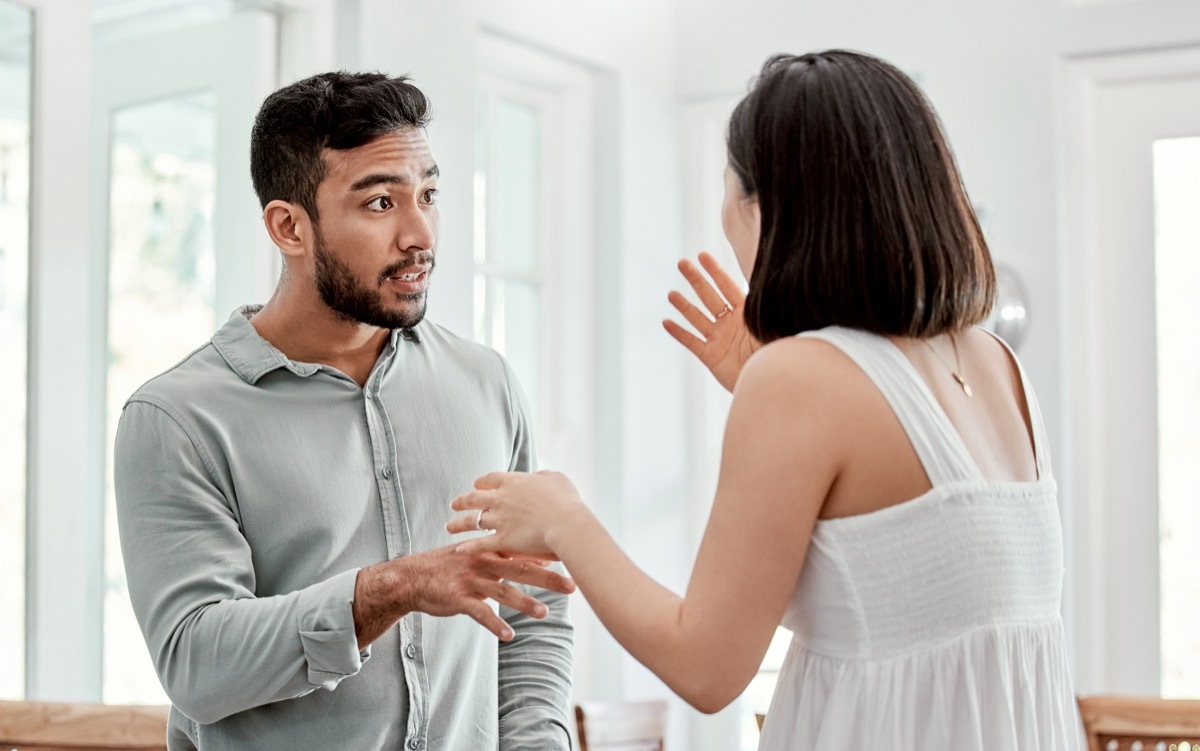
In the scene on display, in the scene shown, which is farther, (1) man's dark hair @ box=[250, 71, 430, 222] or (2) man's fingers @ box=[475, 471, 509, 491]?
(1) man's dark hair @ box=[250, 71, 430, 222]

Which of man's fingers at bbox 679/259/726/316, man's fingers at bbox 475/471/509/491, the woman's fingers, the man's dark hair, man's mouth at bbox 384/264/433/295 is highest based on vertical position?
the man's dark hair

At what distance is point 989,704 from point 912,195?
1.59 ft

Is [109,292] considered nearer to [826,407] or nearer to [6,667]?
[6,667]

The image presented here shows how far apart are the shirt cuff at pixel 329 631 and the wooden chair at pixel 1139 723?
125 cm

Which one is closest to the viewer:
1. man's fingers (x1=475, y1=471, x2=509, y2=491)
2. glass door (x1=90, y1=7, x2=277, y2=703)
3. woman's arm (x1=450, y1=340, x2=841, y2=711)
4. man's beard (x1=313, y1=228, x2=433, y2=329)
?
woman's arm (x1=450, y1=340, x2=841, y2=711)

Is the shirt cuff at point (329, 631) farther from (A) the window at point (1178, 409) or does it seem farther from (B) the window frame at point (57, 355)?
(A) the window at point (1178, 409)

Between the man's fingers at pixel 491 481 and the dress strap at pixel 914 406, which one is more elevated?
the dress strap at pixel 914 406

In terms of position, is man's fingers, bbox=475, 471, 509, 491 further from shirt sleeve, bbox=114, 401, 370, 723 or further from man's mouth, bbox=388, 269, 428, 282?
man's mouth, bbox=388, 269, 428, 282

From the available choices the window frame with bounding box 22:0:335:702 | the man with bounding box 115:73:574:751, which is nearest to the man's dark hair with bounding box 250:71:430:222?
the man with bounding box 115:73:574:751

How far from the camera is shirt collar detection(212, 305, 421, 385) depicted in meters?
1.69

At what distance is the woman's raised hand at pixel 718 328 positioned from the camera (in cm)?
162

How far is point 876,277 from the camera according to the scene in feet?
4.07

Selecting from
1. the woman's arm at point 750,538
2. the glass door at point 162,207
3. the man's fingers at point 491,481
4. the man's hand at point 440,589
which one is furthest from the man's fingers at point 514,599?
the glass door at point 162,207

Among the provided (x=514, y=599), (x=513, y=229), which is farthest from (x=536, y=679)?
(x=513, y=229)
